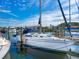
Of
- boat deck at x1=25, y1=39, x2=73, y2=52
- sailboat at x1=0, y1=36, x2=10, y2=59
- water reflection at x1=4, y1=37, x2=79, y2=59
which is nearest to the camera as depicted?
sailboat at x1=0, y1=36, x2=10, y2=59

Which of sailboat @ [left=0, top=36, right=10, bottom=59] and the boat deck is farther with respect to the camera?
the boat deck

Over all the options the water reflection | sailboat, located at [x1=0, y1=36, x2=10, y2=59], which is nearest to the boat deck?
the water reflection

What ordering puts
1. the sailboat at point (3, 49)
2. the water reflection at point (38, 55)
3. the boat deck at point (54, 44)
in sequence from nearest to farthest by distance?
the sailboat at point (3, 49) → the water reflection at point (38, 55) → the boat deck at point (54, 44)

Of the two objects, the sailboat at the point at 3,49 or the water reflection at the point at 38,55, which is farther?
the water reflection at the point at 38,55

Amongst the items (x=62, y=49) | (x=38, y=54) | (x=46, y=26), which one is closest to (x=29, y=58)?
(x=38, y=54)

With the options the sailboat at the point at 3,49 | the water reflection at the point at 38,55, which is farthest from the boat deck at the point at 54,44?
the sailboat at the point at 3,49

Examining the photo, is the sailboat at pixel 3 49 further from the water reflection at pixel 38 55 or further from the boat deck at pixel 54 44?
the boat deck at pixel 54 44

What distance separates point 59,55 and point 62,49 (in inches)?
19.0

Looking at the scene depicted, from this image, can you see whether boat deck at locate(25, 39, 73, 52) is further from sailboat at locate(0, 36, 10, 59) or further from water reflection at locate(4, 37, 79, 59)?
sailboat at locate(0, 36, 10, 59)

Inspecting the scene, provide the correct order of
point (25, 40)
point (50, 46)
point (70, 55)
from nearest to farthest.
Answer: point (70, 55) < point (50, 46) < point (25, 40)

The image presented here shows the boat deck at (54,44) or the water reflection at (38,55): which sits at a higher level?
the boat deck at (54,44)

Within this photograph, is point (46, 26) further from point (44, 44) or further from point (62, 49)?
point (62, 49)

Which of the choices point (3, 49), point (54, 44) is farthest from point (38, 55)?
point (3, 49)

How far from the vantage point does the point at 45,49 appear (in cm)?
1438
